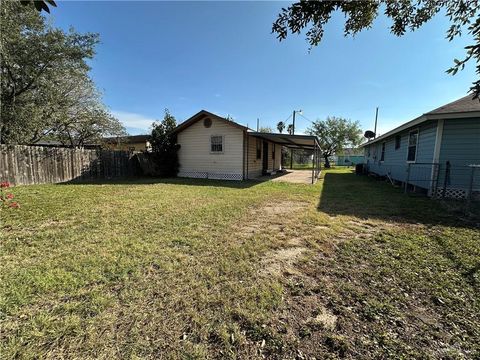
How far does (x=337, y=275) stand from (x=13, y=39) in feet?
49.7

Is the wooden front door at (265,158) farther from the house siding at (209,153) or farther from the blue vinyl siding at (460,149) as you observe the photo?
the blue vinyl siding at (460,149)

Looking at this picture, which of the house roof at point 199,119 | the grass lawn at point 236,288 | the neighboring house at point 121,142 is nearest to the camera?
the grass lawn at point 236,288

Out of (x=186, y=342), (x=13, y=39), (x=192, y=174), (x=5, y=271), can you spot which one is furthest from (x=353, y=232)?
(x=13, y=39)

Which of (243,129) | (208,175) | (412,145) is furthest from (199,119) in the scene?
(412,145)

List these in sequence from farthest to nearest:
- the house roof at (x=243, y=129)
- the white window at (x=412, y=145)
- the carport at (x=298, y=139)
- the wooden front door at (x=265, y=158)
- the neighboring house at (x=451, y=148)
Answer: the wooden front door at (x=265, y=158)
the house roof at (x=243, y=129)
the carport at (x=298, y=139)
the white window at (x=412, y=145)
the neighboring house at (x=451, y=148)

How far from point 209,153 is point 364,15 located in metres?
10.6

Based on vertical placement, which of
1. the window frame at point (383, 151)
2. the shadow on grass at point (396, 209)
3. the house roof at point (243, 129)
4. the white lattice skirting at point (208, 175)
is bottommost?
the shadow on grass at point (396, 209)

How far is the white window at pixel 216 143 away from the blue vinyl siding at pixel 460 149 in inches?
375

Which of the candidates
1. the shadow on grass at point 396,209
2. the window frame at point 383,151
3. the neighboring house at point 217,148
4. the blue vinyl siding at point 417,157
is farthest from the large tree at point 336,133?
the shadow on grass at point 396,209

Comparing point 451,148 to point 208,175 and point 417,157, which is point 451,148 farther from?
point 208,175

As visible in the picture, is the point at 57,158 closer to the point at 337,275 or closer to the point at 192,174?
the point at 192,174

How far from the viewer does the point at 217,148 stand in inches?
504

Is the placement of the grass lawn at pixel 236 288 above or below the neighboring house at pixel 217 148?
below

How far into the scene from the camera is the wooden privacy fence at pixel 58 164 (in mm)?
8438
